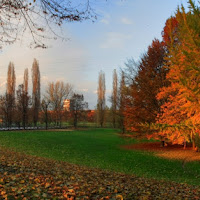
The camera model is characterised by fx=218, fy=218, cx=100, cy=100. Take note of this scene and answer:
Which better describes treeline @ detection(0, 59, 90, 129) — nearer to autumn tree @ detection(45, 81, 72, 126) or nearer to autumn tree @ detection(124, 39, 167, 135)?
autumn tree @ detection(45, 81, 72, 126)

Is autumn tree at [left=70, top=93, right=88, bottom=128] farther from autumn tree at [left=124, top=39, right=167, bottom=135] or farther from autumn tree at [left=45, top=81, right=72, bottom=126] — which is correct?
autumn tree at [left=124, top=39, right=167, bottom=135]

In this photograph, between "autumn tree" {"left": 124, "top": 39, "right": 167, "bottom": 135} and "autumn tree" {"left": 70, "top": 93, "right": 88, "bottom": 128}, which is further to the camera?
"autumn tree" {"left": 70, "top": 93, "right": 88, "bottom": 128}

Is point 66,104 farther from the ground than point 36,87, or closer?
closer

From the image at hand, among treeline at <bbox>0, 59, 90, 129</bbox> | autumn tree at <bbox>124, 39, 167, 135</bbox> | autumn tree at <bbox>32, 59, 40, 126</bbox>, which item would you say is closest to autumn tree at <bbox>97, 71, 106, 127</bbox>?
treeline at <bbox>0, 59, 90, 129</bbox>

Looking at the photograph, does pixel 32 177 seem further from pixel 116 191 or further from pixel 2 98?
pixel 2 98

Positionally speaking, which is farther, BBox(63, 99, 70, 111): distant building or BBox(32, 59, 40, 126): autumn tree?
BBox(63, 99, 70, 111): distant building

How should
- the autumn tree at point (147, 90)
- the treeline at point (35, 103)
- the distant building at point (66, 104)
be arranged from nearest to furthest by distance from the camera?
the autumn tree at point (147, 90), the treeline at point (35, 103), the distant building at point (66, 104)

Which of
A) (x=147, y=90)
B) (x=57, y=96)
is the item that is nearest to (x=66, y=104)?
(x=57, y=96)

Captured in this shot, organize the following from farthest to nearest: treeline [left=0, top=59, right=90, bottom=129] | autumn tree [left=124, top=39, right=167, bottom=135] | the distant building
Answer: the distant building
treeline [left=0, top=59, right=90, bottom=129]
autumn tree [left=124, top=39, right=167, bottom=135]

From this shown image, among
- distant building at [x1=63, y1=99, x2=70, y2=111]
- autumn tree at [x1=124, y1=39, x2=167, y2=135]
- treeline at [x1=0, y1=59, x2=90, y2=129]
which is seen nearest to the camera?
autumn tree at [x1=124, y1=39, x2=167, y2=135]

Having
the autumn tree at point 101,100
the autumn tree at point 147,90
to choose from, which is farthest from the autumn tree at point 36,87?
the autumn tree at point 147,90

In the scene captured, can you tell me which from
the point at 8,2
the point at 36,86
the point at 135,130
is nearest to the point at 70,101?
the point at 36,86

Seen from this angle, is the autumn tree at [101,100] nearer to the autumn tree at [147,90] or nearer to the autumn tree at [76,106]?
the autumn tree at [76,106]

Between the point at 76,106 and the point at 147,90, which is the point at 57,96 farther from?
the point at 147,90
